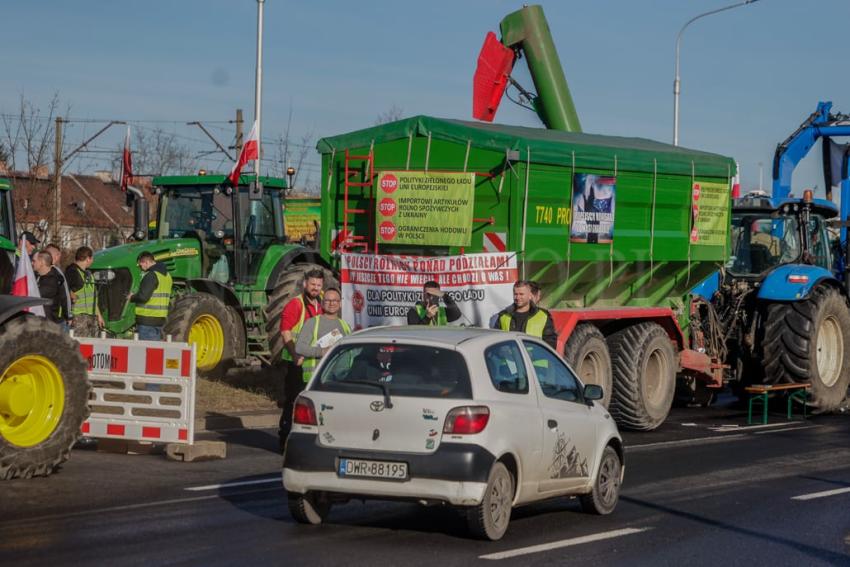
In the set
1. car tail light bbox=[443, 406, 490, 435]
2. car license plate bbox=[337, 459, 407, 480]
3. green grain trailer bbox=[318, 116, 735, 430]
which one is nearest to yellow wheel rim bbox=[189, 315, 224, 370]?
green grain trailer bbox=[318, 116, 735, 430]

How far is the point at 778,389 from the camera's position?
65.0 feet

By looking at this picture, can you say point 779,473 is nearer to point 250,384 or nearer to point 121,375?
point 121,375

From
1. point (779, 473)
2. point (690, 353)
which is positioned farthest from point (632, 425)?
point (779, 473)

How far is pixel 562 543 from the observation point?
998 cm

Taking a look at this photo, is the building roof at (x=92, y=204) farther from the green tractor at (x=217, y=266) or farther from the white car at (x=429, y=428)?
the white car at (x=429, y=428)

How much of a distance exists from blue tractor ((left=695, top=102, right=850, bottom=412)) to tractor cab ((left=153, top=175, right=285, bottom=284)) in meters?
6.89

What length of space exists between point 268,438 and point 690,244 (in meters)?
6.48

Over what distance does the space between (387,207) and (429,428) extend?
766 centimetres

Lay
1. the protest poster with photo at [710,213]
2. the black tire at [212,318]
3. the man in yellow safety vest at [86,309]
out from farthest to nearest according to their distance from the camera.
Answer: the black tire at [212,318], the man in yellow safety vest at [86,309], the protest poster with photo at [710,213]

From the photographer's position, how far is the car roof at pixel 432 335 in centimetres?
1015

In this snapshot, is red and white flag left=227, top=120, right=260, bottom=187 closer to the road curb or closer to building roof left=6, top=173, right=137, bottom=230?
the road curb

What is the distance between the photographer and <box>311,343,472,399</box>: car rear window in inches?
388

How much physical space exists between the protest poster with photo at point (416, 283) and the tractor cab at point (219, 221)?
5.13 m

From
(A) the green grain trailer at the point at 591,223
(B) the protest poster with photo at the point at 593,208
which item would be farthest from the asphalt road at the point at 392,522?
(B) the protest poster with photo at the point at 593,208
